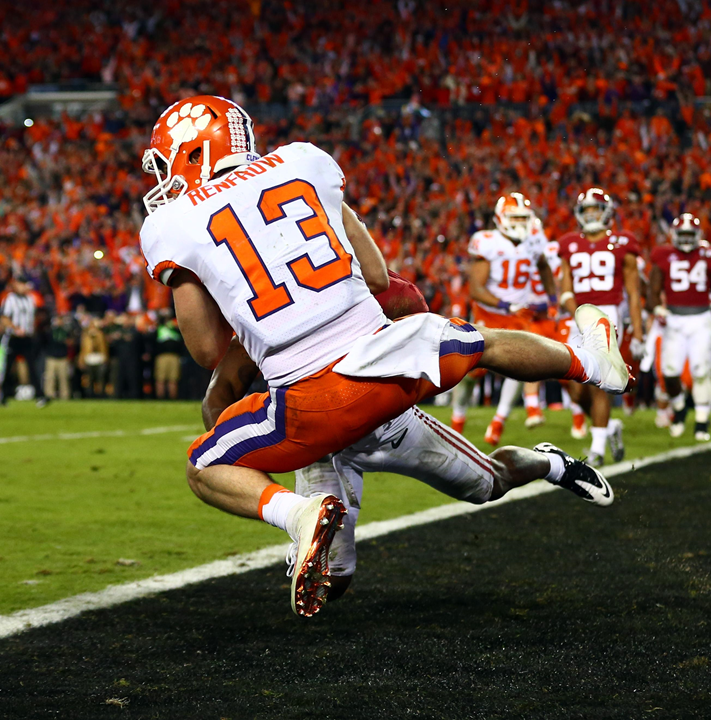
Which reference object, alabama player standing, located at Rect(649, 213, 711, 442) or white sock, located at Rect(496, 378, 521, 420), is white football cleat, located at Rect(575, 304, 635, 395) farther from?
alabama player standing, located at Rect(649, 213, 711, 442)

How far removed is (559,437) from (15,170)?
717 inches

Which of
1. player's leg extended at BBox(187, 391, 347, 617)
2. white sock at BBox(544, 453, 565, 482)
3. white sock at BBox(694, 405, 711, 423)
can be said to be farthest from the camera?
white sock at BBox(694, 405, 711, 423)


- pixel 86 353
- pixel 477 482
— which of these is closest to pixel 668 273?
pixel 477 482

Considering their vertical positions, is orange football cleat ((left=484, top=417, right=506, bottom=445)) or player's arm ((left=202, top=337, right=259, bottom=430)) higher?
player's arm ((left=202, top=337, right=259, bottom=430))

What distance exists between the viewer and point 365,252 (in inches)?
117

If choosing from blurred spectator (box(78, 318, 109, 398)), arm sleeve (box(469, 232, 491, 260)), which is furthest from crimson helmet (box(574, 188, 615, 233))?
blurred spectator (box(78, 318, 109, 398))

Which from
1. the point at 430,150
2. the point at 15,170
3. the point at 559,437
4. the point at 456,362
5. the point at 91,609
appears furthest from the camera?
the point at 15,170

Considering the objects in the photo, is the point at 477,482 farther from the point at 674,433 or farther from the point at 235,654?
the point at 674,433

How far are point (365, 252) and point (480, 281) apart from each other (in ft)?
18.5

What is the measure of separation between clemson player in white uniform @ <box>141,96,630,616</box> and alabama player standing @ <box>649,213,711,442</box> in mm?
6875

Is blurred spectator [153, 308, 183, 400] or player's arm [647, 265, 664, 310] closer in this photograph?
player's arm [647, 265, 664, 310]

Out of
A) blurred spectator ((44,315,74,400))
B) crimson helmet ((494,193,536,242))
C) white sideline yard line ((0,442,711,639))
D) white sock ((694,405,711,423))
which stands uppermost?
crimson helmet ((494,193,536,242))

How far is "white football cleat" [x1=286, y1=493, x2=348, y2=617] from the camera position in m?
2.48

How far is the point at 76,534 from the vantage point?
4.81 m
